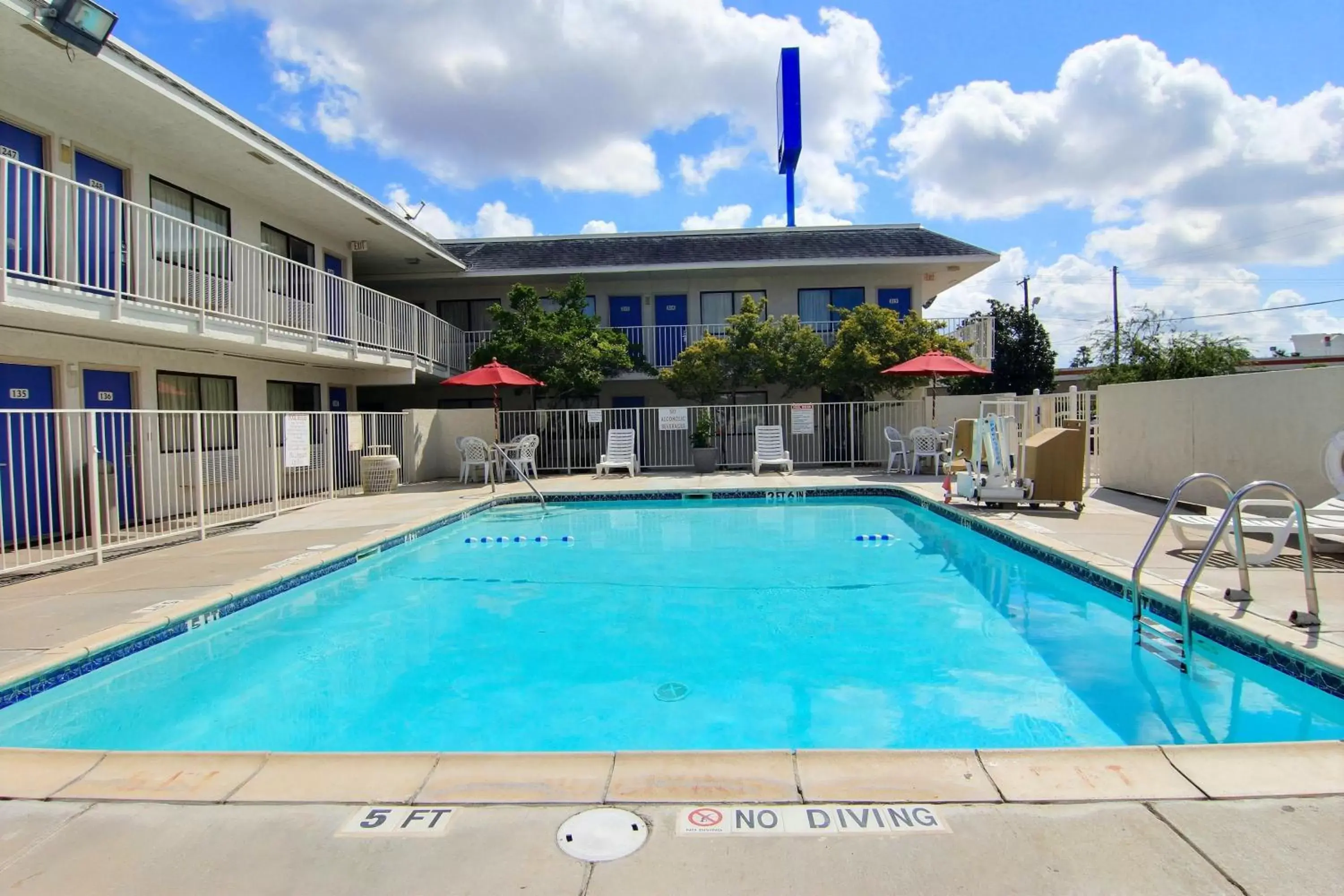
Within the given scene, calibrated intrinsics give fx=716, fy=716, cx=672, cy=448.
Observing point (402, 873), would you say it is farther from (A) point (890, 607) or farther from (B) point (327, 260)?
(B) point (327, 260)

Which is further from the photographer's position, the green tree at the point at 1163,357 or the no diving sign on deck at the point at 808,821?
the green tree at the point at 1163,357

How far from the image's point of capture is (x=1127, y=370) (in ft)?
83.4

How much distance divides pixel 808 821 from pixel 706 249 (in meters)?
18.8

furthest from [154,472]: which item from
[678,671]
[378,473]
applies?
[678,671]

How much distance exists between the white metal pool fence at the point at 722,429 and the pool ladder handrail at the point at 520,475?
150 cm

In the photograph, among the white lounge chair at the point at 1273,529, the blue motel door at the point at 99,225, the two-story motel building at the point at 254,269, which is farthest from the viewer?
the two-story motel building at the point at 254,269

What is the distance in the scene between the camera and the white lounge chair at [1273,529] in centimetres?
547

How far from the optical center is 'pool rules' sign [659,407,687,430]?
16.1 meters

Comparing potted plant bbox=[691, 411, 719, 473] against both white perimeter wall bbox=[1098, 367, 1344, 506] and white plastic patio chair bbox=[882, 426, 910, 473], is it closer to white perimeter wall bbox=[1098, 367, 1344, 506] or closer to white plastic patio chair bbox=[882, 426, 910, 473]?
white plastic patio chair bbox=[882, 426, 910, 473]

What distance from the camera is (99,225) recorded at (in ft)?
26.1

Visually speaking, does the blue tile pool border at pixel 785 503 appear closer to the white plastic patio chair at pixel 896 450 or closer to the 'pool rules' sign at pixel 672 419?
the white plastic patio chair at pixel 896 450

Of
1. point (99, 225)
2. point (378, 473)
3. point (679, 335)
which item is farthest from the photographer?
point (679, 335)

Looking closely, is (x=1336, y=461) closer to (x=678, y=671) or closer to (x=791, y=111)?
(x=678, y=671)

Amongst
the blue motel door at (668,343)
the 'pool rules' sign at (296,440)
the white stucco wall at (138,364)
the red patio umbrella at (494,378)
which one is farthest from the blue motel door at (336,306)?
the blue motel door at (668,343)
